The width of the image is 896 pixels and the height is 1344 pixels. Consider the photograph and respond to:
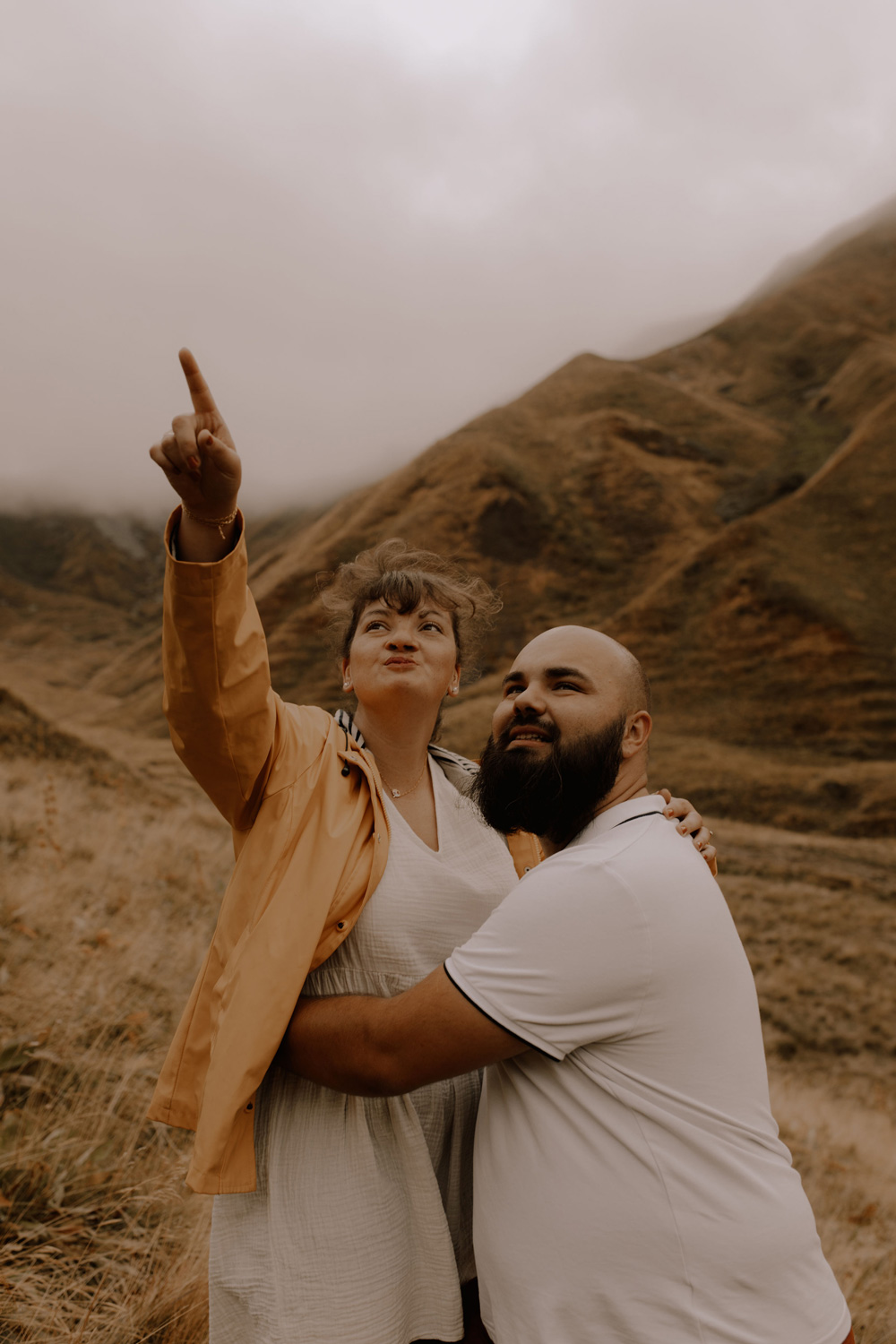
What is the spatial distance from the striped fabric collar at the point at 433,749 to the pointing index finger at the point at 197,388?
0.93 metres

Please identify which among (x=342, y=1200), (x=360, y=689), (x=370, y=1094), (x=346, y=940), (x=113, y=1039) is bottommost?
(x=113, y=1039)

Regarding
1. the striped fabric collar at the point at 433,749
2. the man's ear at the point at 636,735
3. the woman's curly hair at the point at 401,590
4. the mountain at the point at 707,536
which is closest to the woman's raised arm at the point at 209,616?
the striped fabric collar at the point at 433,749

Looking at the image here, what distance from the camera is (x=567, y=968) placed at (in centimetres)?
150

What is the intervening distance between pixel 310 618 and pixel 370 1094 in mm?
44522

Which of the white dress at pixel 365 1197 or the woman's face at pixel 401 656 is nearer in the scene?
the white dress at pixel 365 1197

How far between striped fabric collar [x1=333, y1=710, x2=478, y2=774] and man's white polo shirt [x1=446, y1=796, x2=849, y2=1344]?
0.87m

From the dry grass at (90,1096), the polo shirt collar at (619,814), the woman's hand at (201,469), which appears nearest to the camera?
the woman's hand at (201,469)

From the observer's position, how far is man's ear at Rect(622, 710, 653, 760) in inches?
80.9

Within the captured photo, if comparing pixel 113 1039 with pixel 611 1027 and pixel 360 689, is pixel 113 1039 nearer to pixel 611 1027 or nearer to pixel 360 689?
pixel 360 689

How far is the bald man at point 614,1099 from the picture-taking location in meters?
1.46

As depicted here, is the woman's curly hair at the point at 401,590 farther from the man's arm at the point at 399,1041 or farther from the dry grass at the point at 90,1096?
the dry grass at the point at 90,1096

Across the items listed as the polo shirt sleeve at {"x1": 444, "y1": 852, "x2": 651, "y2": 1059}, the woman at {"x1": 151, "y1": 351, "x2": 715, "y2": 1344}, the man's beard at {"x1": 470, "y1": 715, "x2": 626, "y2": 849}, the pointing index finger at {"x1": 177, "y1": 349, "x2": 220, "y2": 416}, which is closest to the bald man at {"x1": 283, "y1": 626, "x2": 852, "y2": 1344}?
the polo shirt sleeve at {"x1": 444, "y1": 852, "x2": 651, "y2": 1059}

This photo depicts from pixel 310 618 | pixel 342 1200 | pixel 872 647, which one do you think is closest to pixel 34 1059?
pixel 342 1200

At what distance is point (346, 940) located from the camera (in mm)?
1884
